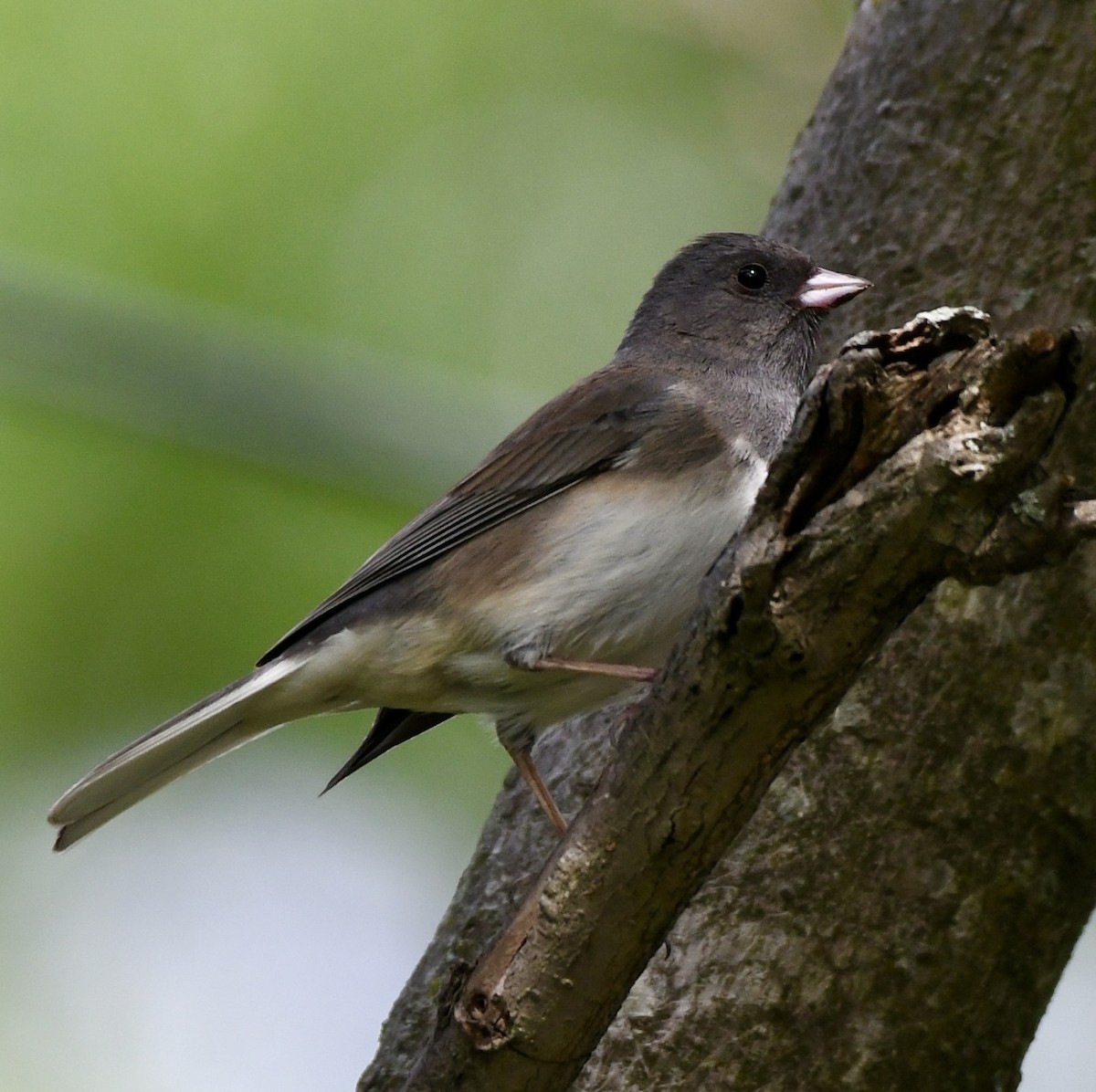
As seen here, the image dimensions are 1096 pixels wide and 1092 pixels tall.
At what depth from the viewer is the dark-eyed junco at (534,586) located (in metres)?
2.60

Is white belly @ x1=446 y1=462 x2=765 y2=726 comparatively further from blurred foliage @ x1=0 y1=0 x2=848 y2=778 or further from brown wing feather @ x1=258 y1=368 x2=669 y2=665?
blurred foliage @ x1=0 y1=0 x2=848 y2=778

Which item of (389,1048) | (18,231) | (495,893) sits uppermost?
(18,231)

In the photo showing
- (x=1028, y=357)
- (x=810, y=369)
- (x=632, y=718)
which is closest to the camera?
(x=1028, y=357)

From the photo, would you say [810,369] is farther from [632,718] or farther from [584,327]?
[584,327]

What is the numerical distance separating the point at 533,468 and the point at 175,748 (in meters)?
0.87

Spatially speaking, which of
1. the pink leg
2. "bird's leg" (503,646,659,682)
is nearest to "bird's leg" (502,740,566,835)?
the pink leg

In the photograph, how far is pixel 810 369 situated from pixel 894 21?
0.86m

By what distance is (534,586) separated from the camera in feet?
8.75

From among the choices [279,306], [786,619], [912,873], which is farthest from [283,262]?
[786,619]

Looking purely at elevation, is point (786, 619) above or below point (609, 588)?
below

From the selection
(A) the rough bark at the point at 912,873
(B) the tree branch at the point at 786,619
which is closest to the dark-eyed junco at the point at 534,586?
(A) the rough bark at the point at 912,873

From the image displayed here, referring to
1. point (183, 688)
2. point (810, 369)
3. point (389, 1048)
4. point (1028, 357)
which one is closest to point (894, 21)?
point (810, 369)

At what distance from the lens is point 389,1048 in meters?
2.66

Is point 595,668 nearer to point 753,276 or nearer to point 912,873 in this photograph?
point 912,873
